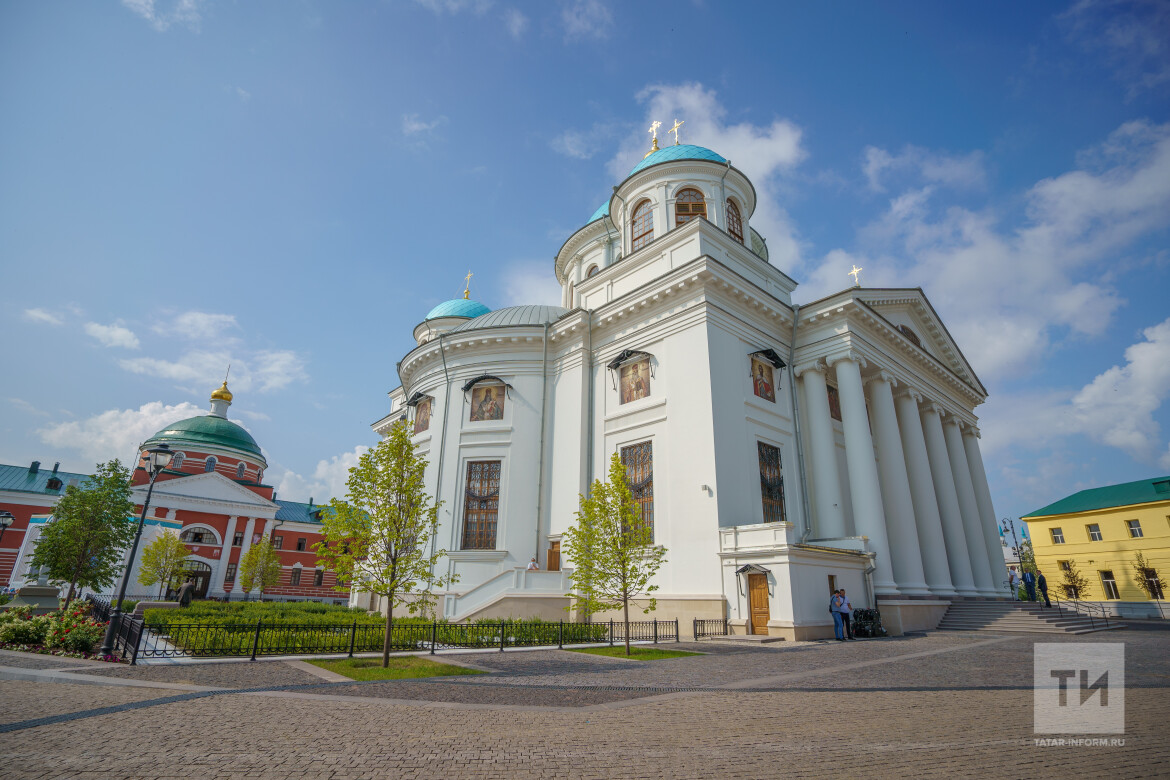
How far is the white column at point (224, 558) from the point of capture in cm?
4853

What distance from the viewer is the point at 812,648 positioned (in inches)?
580

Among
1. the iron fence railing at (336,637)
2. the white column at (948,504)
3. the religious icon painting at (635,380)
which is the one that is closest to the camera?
the iron fence railing at (336,637)

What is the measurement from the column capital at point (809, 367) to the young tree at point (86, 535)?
29.0m

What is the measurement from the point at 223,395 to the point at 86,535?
40.0 meters

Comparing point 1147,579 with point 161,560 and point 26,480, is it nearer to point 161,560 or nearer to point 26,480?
point 161,560

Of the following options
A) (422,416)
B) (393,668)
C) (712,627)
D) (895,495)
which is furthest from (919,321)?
(393,668)

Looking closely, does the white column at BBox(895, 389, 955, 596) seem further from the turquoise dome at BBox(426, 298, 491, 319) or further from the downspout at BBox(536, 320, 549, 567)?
the turquoise dome at BBox(426, 298, 491, 319)

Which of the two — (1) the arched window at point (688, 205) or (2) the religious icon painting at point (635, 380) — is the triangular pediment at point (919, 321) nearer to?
(1) the arched window at point (688, 205)

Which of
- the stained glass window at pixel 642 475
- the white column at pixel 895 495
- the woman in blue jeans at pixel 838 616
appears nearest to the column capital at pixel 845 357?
the white column at pixel 895 495

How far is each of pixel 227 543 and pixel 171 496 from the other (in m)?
6.03

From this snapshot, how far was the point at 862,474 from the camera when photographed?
837 inches

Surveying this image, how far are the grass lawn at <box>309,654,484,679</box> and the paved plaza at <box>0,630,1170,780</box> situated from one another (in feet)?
2.00

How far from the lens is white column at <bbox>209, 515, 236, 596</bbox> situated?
48531 mm

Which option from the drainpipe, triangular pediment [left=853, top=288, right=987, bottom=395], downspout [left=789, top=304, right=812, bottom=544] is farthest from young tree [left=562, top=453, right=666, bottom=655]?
triangular pediment [left=853, top=288, right=987, bottom=395]
